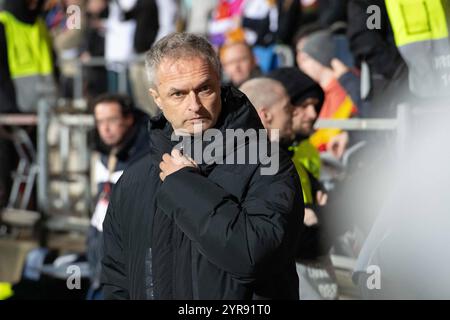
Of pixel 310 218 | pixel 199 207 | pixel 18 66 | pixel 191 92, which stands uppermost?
pixel 18 66

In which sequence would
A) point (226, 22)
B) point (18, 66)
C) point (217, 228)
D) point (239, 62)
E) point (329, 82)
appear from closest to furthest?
point (217, 228), point (329, 82), point (239, 62), point (18, 66), point (226, 22)

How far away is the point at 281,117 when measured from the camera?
176 inches

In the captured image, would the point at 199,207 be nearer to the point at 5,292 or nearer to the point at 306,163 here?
the point at 306,163

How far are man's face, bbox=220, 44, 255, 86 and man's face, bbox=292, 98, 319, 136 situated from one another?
2.60 metres

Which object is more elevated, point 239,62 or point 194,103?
point 239,62

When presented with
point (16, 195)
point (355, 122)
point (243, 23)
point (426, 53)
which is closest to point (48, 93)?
point (16, 195)

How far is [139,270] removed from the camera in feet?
9.93

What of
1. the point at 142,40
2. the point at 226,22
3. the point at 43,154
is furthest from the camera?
the point at 142,40

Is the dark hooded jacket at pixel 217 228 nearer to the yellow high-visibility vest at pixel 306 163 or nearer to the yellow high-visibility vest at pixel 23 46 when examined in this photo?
the yellow high-visibility vest at pixel 306 163

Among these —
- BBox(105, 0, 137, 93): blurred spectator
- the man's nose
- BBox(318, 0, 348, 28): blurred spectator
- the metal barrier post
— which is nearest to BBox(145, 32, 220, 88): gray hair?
the man's nose

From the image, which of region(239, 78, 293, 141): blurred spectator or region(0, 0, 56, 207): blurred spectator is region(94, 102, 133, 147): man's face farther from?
region(239, 78, 293, 141): blurred spectator

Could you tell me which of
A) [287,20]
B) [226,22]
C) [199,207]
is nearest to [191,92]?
[199,207]

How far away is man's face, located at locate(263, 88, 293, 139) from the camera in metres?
4.44

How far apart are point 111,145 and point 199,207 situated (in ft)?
12.6
